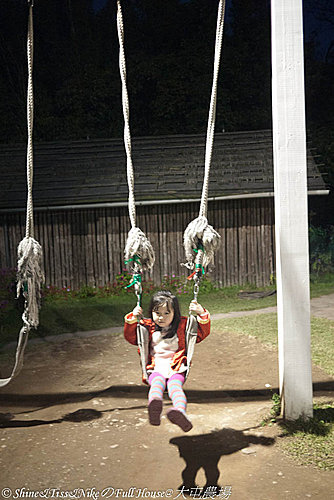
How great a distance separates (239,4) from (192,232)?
21.8 metres

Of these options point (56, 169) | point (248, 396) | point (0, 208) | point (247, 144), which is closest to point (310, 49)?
point (247, 144)

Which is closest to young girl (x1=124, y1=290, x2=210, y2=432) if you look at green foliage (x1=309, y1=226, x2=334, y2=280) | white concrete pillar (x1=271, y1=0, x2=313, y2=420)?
white concrete pillar (x1=271, y1=0, x2=313, y2=420)

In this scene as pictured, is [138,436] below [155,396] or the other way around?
below

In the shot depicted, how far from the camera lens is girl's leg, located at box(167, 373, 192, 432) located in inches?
128

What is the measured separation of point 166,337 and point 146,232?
26.3 ft

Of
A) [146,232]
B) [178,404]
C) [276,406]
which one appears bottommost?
[276,406]

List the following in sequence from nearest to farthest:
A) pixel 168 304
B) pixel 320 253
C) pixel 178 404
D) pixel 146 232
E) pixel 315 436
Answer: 1. pixel 178 404
2. pixel 168 304
3. pixel 315 436
4. pixel 146 232
5. pixel 320 253

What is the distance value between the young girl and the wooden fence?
781 centimetres

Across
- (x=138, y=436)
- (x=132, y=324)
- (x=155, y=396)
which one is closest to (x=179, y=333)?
(x=132, y=324)

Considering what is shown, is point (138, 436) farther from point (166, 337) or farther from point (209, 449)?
point (166, 337)

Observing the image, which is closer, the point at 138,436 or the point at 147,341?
the point at 147,341

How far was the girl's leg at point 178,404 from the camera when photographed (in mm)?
3258

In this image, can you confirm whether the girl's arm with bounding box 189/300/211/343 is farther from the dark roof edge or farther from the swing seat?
the dark roof edge

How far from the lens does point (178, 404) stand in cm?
336
